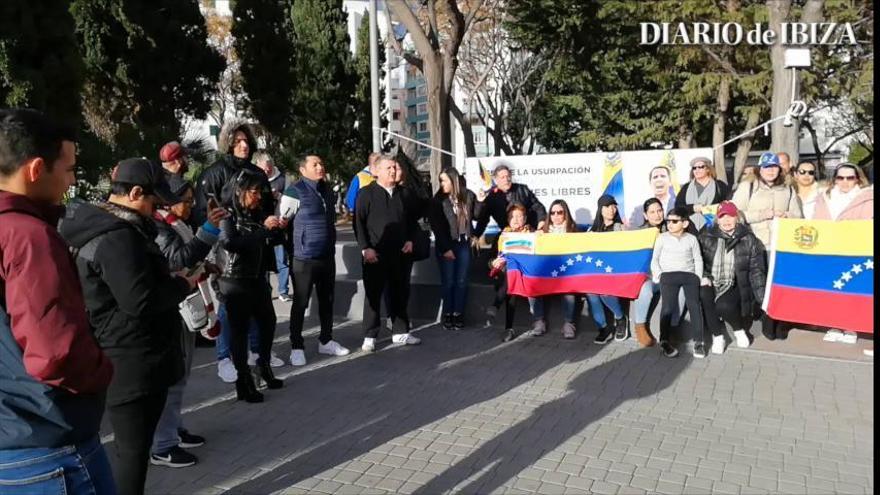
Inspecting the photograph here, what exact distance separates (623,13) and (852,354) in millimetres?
19050

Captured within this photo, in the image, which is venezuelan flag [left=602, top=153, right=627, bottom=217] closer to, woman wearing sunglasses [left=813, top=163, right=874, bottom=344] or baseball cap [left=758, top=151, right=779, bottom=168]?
baseball cap [left=758, top=151, right=779, bottom=168]

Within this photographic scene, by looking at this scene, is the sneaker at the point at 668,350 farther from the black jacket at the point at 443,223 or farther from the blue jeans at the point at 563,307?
the black jacket at the point at 443,223

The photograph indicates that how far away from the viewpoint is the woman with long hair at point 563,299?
815 cm

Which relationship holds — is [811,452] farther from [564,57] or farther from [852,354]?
[564,57]

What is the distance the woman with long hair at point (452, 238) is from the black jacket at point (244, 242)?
9.56 feet

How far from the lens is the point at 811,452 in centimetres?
489

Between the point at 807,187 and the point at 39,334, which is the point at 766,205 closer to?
the point at 807,187

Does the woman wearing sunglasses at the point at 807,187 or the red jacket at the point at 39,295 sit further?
the woman wearing sunglasses at the point at 807,187

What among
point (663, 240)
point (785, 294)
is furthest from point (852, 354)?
point (663, 240)

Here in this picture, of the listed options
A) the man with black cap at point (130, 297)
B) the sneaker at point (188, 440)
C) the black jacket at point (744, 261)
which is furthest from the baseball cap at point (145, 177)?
the black jacket at point (744, 261)

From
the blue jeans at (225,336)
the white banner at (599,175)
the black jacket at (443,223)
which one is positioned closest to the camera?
the blue jeans at (225,336)

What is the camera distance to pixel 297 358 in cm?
709

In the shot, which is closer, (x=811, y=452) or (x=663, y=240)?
(x=811, y=452)

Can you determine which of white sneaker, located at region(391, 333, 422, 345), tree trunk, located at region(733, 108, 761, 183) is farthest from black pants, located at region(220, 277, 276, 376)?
tree trunk, located at region(733, 108, 761, 183)
